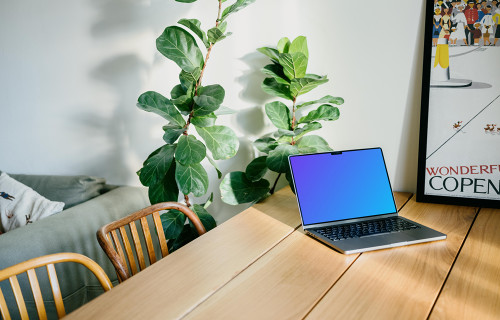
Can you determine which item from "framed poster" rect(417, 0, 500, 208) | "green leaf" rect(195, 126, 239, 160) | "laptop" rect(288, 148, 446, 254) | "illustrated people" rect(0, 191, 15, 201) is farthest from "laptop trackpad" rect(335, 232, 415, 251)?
"illustrated people" rect(0, 191, 15, 201)

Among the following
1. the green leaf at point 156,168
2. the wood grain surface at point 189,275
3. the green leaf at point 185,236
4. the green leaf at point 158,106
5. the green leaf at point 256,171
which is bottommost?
the green leaf at point 185,236

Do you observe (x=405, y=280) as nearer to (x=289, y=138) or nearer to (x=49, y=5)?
(x=289, y=138)

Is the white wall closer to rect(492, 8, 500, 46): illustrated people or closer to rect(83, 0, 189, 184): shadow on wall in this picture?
rect(83, 0, 189, 184): shadow on wall

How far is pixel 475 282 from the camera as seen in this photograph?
100 cm

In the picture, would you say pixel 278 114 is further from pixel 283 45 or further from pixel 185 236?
pixel 185 236

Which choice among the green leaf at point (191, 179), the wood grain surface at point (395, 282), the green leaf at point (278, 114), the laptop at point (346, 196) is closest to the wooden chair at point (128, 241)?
the green leaf at point (191, 179)

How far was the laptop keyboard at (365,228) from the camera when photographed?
Result: 4.21 ft

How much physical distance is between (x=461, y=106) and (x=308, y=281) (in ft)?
3.01

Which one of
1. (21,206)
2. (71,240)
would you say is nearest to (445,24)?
(71,240)

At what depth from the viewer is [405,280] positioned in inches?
40.3

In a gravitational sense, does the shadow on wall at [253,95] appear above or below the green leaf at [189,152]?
above

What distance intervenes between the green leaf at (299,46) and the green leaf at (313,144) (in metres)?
0.33

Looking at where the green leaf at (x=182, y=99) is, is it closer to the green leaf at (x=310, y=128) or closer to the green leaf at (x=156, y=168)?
the green leaf at (x=156, y=168)

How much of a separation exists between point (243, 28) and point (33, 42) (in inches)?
54.1
